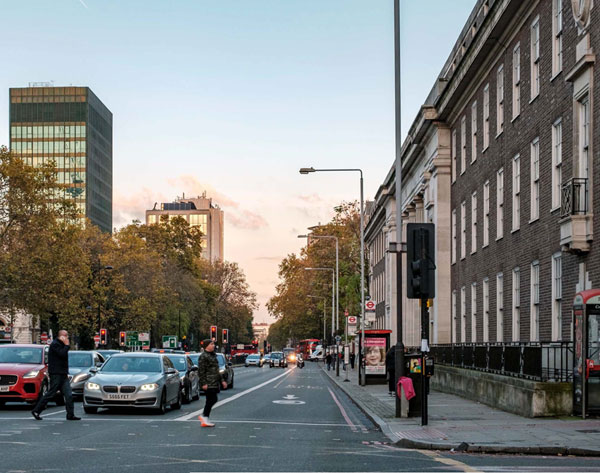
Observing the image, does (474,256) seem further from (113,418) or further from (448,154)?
(113,418)

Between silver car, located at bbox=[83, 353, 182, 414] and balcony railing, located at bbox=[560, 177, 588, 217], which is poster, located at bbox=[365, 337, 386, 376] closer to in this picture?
silver car, located at bbox=[83, 353, 182, 414]

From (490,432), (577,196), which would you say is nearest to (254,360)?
(577,196)

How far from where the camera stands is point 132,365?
2455 centimetres

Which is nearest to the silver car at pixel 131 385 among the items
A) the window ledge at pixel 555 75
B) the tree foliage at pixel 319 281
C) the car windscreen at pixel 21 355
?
the car windscreen at pixel 21 355

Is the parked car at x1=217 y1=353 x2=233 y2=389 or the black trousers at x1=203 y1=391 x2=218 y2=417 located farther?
the parked car at x1=217 y1=353 x2=233 y2=389

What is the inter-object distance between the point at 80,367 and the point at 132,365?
638 cm

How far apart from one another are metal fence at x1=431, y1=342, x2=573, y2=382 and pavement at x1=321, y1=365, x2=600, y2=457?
1014mm

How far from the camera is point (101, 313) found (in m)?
84.4

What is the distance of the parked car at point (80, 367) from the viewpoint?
95.5ft

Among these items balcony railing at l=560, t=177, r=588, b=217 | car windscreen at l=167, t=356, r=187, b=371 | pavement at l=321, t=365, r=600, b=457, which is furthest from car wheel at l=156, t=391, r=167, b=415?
balcony railing at l=560, t=177, r=588, b=217

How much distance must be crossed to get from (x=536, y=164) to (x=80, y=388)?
14.1 meters

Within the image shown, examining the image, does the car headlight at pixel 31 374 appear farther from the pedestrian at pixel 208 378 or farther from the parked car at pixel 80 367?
the pedestrian at pixel 208 378

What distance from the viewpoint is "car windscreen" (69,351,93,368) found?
3056cm

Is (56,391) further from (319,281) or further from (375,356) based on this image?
(319,281)
